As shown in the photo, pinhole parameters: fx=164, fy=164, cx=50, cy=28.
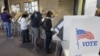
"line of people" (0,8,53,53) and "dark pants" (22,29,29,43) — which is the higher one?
"line of people" (0,8,53,53)

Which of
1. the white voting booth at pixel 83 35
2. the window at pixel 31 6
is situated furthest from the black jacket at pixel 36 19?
the window at pixel 31 6

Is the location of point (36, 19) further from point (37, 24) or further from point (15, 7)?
point (15, 7)

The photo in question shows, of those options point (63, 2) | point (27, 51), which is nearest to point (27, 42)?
point (27, 51)

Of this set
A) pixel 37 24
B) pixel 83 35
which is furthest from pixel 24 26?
pixel 83 35

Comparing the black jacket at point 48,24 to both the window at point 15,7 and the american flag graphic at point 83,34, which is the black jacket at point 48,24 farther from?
the window at point 15,7

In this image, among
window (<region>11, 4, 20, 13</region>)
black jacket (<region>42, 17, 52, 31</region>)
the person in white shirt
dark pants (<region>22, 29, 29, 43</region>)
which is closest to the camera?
black jacket (<region>42, 17, 52, 31</region>)

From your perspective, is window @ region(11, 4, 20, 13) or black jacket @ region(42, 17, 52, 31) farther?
window @ region(11, 4, 20, 13)

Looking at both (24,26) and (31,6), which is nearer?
(24,26)

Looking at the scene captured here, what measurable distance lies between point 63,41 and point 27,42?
324 cm

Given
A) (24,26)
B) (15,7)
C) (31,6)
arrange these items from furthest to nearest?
(15,7), (31,6), (24,26)

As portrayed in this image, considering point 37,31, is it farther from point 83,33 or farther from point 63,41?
point 83,33

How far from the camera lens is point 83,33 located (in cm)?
172

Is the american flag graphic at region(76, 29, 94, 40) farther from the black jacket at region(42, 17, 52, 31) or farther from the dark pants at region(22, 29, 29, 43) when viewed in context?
the dark pants at region(22, 29, 29, 43)

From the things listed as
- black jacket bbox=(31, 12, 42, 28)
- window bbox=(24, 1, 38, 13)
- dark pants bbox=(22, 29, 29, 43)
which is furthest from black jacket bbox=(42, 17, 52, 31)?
window bbox=(24, 1, 38, 13)
